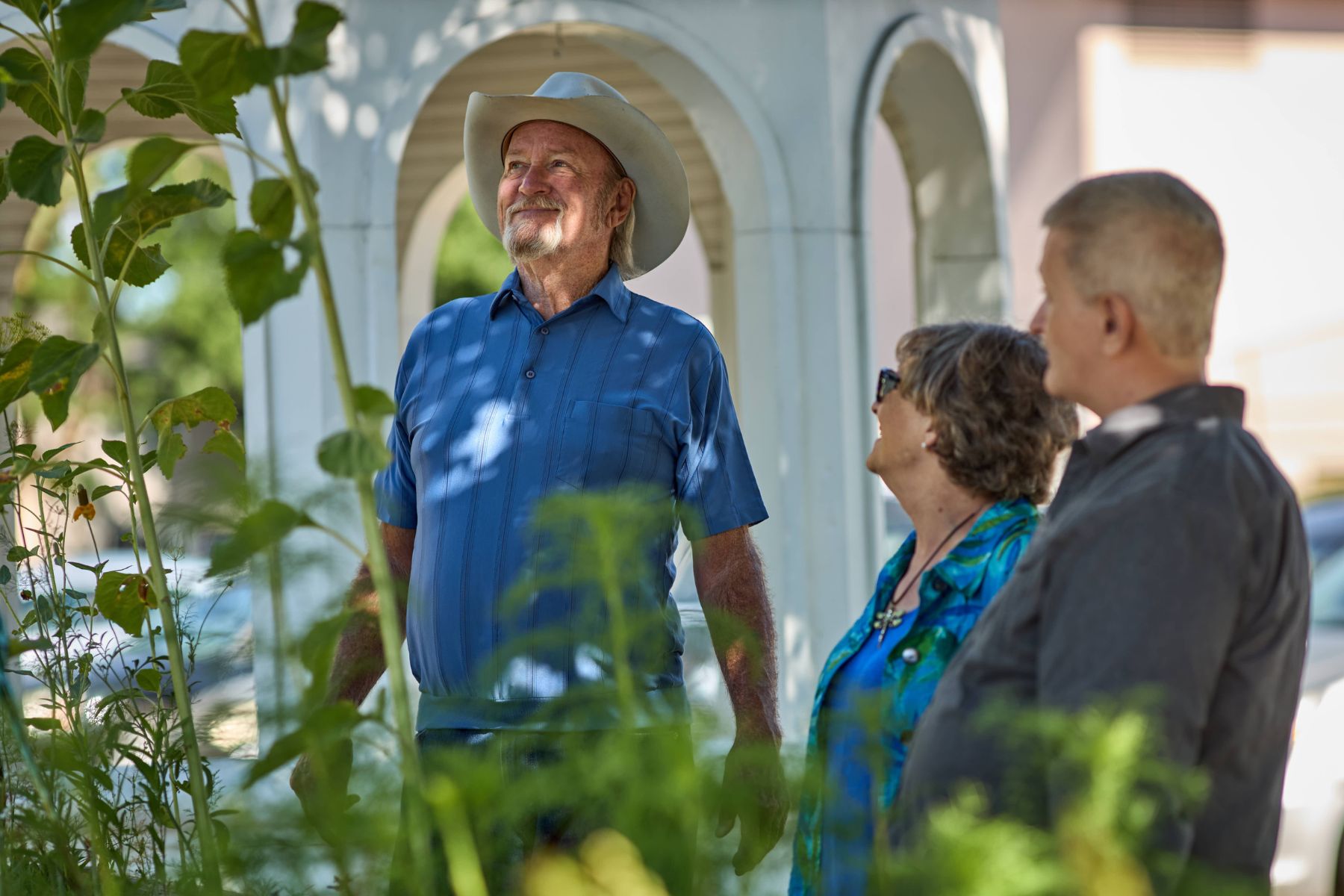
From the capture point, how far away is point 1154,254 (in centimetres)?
159

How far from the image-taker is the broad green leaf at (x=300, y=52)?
117 cm

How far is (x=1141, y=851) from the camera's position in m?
0.91

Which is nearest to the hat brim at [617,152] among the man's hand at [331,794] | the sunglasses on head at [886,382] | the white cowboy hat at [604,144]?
the white cowboy hat at [604,144]

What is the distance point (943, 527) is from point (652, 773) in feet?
5.24

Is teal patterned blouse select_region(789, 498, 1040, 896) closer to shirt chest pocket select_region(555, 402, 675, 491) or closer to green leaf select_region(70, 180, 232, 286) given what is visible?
shirt chest pocket select_region(555, 402, 675, 491)

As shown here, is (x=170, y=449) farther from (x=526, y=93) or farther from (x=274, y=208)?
(x=526, y=93)

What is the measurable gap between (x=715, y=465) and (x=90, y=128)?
4.42 ft

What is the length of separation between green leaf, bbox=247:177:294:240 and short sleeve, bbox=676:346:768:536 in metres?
1.45

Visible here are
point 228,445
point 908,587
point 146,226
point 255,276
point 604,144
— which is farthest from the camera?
point 604,144

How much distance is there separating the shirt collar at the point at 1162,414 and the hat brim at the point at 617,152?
151cm

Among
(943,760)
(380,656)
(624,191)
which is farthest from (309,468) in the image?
(943,760)

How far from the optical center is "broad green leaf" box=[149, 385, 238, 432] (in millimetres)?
2045

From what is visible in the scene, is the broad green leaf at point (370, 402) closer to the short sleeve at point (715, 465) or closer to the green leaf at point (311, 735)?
the green leaf at point (311, 735)

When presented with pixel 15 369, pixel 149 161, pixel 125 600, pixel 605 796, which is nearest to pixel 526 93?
pixel 125 600
